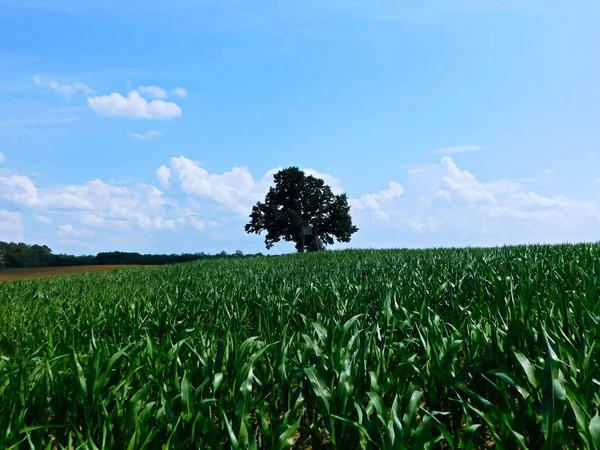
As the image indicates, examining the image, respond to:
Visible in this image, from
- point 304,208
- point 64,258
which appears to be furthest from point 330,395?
point 304,208

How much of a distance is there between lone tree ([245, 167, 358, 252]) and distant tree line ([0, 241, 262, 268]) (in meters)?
11.1

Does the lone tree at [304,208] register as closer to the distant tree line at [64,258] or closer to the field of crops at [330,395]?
the distant tree line at [64,258]

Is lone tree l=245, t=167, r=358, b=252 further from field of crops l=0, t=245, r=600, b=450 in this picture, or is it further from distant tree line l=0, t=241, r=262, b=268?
field of crops l=0, t=245, r=600, b=450

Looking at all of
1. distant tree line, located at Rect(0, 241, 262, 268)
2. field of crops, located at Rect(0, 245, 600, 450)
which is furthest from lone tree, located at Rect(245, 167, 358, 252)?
field of crops, located at Rect(0, 245, 600, 450)

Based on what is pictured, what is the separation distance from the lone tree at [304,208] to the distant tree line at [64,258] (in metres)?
11.1

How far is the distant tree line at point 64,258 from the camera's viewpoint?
37.9m

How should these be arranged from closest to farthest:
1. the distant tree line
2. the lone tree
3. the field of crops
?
the field of crops → the distant tree line → the lone tree

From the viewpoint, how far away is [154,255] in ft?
134

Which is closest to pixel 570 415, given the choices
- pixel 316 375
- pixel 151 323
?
pixel 316 375

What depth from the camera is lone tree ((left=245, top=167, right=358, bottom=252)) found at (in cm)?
5025

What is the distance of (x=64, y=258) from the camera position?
4044cm

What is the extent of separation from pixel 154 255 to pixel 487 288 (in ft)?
122

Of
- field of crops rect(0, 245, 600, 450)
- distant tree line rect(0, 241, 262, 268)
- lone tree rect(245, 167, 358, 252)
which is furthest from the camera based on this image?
lone tree rect(245, 167, 358, 252)

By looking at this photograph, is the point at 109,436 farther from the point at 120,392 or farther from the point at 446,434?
the point at 446,434
